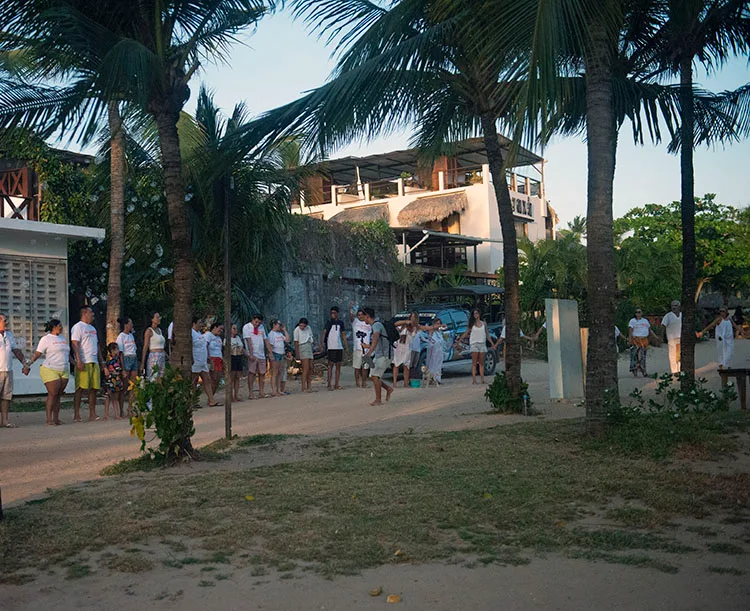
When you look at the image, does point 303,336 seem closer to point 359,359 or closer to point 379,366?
point 359,359

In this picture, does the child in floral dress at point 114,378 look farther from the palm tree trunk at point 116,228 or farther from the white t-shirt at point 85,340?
the palm tree trunk at point 116,228

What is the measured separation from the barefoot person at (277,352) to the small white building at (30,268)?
4.29 m

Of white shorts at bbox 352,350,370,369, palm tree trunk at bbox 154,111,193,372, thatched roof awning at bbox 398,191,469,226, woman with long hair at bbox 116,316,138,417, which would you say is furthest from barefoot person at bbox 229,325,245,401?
thatched roof awning at bbox 398,191,469,226

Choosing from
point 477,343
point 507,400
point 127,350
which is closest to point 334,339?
point 477,343

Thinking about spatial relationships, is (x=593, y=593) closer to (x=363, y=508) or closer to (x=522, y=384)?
(x=363, y=508)

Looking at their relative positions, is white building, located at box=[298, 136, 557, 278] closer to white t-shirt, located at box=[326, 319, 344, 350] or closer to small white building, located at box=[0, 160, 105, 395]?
white t-shirt, located at box=[326, 319, 344, 350]

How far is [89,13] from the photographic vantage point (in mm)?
8727

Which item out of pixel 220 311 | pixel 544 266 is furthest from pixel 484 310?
pixel 220 311

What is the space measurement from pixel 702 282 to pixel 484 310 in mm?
17496

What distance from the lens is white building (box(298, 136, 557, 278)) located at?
117ft

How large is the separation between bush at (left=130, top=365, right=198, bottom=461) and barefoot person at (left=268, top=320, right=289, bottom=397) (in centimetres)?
851

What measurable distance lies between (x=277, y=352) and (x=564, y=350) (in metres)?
6.05

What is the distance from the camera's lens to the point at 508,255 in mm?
11859

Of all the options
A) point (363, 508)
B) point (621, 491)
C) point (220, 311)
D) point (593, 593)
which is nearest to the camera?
point (593, 593)
